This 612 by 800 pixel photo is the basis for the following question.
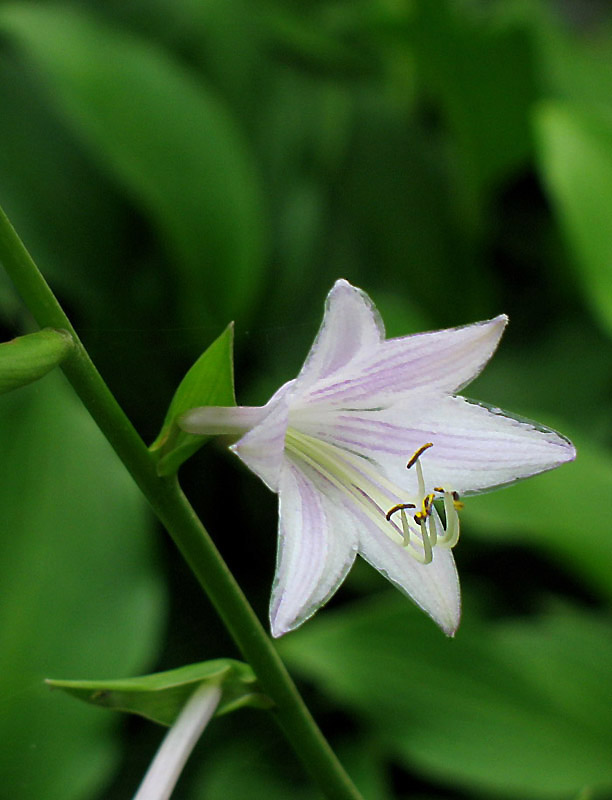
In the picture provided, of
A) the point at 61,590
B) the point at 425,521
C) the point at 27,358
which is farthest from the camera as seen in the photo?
the point at 61,590

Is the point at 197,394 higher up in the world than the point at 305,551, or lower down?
higher up

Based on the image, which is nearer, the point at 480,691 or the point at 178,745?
the point at 178,745

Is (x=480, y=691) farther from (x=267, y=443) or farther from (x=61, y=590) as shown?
(x=267, y=443)

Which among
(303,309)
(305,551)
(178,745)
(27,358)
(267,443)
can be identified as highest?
(27,358)

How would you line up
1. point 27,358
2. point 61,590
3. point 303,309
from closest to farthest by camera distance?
point 27,358, point 61,590, point 303,309

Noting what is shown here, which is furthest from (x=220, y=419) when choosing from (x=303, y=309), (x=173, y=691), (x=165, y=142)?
(x=303, y=309)

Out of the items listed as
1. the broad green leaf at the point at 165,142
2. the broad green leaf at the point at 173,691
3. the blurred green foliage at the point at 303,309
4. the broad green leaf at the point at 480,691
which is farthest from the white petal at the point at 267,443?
the broad green leaf at the point at 165,142

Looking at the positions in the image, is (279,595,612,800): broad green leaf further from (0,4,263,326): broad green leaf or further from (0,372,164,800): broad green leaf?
(0,4,263,326): broad green leaf
